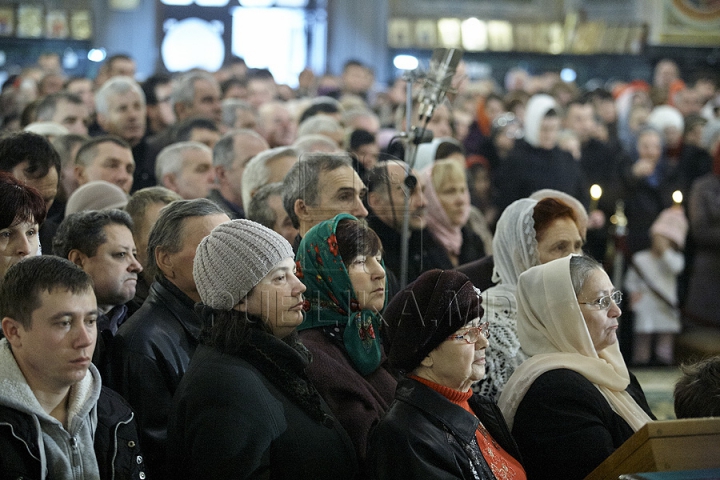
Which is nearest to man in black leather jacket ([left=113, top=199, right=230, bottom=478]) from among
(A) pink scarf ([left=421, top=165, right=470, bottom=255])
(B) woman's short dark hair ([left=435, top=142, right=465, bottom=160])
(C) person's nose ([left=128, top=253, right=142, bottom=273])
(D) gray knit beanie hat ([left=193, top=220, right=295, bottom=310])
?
(C) person's nose ([left=128, top=253, right=142, bottom=273])

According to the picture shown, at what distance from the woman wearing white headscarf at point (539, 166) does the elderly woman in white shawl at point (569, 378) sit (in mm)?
3740

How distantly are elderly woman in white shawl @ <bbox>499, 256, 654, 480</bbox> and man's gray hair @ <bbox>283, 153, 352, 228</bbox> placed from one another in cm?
81

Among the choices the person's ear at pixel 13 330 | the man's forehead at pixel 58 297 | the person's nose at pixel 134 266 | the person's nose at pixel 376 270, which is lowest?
the person's nose at pixel 134 266

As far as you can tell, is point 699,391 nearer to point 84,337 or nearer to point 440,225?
point 84,337

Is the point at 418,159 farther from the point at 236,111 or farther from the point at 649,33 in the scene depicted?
the point at 649,33

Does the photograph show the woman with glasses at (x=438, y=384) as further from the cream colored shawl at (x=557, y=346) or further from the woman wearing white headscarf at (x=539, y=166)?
the woman wearing white headscarf at (x=539, y=166)

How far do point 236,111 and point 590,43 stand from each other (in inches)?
371

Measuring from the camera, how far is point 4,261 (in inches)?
104

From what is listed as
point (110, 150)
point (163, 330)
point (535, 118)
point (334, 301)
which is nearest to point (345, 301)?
point (334, 301)

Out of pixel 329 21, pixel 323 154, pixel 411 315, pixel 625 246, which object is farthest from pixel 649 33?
pixel 411 315

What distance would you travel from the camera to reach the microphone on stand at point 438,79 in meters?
4.19

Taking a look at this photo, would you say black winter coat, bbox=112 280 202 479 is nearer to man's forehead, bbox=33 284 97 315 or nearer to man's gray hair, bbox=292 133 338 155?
man's forehead, bbox=33 284 97 315

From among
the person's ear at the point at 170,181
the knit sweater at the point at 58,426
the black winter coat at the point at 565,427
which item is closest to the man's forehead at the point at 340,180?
the black winter coat at the point at 565,427

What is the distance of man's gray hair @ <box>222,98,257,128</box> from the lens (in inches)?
251
